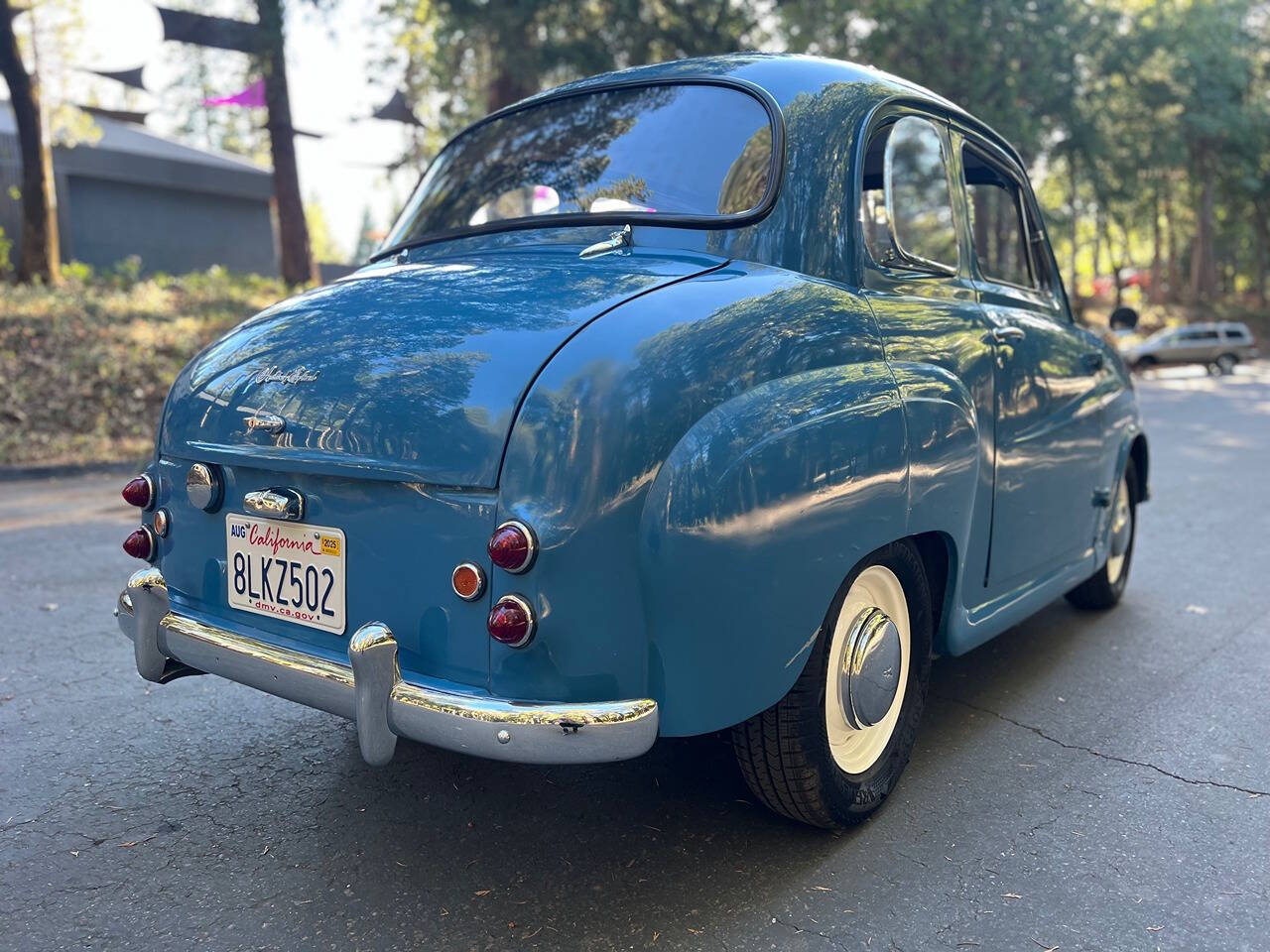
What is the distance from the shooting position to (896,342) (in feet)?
9.57

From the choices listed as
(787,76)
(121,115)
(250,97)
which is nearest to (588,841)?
(787,76)

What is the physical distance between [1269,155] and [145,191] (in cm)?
3769

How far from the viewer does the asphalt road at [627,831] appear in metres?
2.38

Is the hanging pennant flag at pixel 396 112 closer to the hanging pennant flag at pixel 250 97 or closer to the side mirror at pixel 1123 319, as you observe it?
the hanging pennant flag at pixel 250 97

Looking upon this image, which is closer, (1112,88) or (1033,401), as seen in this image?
(1033,401)

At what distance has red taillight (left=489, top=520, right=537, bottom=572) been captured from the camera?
2180mm

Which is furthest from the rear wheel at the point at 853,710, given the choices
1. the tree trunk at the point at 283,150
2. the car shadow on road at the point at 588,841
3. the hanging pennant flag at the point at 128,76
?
the hanging pennant flag at the point at 128,76

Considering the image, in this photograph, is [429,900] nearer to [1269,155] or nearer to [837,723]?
[837,723]

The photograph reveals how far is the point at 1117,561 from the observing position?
504cm

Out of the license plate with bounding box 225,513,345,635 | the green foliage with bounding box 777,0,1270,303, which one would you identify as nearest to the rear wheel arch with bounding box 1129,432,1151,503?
the license plate with bounding box 225,513,345,635

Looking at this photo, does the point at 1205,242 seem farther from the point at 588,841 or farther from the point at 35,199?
the point at 588,841

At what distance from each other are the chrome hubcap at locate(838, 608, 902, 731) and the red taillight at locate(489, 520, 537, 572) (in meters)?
0.97

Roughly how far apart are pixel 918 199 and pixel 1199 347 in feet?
96.2

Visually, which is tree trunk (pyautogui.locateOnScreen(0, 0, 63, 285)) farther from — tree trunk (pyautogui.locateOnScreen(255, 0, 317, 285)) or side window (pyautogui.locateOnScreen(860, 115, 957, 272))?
side window (pyautogui.locateOnScreen(860, 115, 957, 272))
